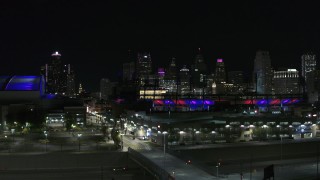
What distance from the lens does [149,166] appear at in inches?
1243

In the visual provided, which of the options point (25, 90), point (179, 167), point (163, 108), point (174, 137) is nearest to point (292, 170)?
point (179, 167)

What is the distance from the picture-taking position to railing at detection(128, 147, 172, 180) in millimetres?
27219

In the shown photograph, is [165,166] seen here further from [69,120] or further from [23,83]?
[23,83]

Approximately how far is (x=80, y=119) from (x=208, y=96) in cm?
4976

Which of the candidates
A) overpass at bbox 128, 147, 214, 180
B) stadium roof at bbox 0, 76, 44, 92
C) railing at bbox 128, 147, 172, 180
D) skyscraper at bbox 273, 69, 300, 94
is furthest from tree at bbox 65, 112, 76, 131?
skyscraper at bbox 273, 69, 300, 94

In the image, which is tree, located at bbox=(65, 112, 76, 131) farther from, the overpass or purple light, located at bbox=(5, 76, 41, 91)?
the overpass

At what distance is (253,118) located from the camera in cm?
5569

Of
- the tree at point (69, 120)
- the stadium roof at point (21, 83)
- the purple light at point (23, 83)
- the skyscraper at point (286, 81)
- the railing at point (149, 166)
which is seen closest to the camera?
the railing at point (149, 166)

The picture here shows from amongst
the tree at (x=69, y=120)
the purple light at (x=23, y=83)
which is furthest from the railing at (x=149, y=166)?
the purple light at (x=23, y=83)

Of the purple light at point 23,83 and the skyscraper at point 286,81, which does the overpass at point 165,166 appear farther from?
the skyscraper at point 286,81

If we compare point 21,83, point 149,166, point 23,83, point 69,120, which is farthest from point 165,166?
point 23,83

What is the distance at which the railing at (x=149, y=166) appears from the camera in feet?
89.3

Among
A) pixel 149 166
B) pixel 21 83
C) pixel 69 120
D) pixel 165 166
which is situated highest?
pixel 21 83

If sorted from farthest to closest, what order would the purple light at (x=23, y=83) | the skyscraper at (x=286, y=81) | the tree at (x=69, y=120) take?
the skyscraper at (x=286, y=81), the purple light at (x=23, y=83), the tree at (x=69, y=120)
